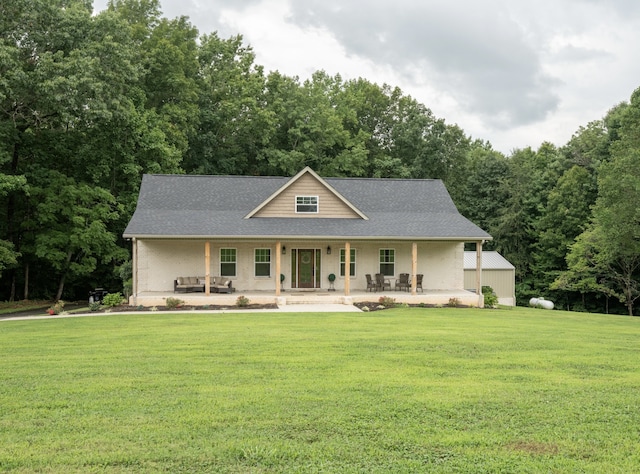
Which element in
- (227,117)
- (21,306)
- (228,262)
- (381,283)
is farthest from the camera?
(227,117)

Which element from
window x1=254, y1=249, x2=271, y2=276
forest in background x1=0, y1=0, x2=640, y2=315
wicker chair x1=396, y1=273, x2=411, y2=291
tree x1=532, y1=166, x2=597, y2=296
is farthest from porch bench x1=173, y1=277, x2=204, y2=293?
tree x1=532, y1=166, x2=597, y2=296

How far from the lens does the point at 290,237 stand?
20.9 m

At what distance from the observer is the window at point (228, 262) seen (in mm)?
23203

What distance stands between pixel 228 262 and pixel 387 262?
744 cm

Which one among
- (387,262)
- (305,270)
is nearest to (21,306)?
(305,270)

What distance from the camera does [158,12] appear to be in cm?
3438

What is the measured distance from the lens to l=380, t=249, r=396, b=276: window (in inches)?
954

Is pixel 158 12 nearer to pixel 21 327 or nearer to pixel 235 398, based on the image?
pixel 21 327

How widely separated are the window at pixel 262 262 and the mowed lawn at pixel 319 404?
11.4 meters

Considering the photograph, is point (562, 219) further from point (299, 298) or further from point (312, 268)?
point (299, 298)

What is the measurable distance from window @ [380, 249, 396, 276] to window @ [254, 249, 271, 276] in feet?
17.5

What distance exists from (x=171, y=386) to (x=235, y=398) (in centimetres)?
120

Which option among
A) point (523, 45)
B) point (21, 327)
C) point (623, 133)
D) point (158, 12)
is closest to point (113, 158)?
point (158, 12)

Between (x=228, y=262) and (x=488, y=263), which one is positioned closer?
(x=228, y=262)
